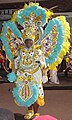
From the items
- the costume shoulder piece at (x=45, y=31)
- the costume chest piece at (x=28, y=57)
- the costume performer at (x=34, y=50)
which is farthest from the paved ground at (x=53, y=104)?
the costume shoulder piece at (x=45, y=31)

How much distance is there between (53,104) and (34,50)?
5.50ft

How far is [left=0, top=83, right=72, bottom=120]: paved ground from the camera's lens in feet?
14.1

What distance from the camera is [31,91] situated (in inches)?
145

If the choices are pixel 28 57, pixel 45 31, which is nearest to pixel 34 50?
pixel 28 57

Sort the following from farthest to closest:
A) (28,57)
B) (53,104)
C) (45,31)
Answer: (53,104), (45,31), (28,57)

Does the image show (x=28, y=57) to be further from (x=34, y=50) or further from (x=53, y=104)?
(x=53, y=104)

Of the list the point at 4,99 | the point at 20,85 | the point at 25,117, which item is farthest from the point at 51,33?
the point at 4,99

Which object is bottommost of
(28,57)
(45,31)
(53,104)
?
(53,104)

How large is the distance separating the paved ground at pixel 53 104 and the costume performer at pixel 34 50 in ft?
1.32

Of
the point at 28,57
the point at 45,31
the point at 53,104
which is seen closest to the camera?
the point at 28,57

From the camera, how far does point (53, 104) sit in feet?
16.2

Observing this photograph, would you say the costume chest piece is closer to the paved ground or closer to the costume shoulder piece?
the costume shoulder piece

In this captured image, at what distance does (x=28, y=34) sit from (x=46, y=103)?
1.82m

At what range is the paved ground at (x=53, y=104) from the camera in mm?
4301
